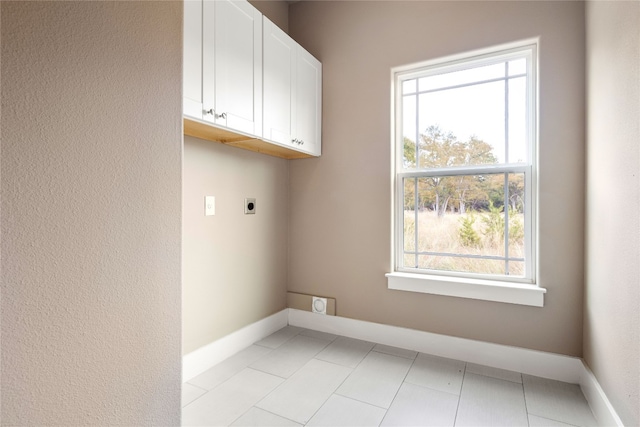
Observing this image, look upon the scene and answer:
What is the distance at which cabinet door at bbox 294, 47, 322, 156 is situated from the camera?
99.4 inches

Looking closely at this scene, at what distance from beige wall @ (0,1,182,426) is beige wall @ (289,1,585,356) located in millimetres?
1708

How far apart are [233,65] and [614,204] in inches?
82.6

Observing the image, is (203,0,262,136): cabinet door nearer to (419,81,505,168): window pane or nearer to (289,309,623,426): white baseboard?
(419,81,505,168): window pane

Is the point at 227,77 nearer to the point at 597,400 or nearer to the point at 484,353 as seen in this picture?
the point at 484,353

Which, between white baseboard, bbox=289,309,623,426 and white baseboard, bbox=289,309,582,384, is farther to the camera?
white baseboard, bbox=289,309,582,384

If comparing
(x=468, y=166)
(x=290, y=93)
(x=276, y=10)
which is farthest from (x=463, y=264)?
(x=276, y=10)

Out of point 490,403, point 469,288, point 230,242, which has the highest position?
point 230,242

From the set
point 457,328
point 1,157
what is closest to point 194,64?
point 1,157

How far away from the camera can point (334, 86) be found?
275 centimetres

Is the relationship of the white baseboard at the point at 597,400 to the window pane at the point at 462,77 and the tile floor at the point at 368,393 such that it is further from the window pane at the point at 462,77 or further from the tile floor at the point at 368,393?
the window pane at the point at 462,77

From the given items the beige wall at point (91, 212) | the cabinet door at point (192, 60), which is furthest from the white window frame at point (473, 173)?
the beige wall at point (91, 212)

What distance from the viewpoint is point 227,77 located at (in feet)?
6.23

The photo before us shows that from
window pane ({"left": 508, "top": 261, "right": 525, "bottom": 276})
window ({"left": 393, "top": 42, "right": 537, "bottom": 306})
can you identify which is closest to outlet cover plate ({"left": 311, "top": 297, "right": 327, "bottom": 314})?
window ({"left": 393, "top": 42, "right": 537, "bottom": 306})

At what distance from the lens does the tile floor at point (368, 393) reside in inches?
65.2
